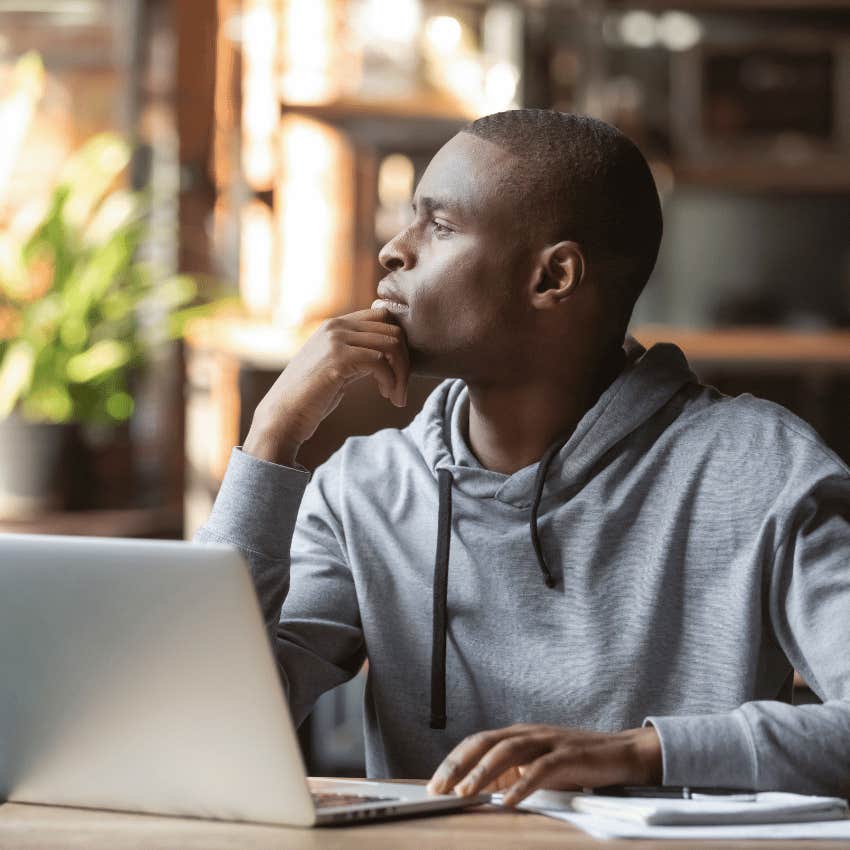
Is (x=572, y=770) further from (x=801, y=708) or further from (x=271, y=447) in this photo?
(x=271, y=447)

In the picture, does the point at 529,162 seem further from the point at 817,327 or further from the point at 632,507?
the point at 817,327

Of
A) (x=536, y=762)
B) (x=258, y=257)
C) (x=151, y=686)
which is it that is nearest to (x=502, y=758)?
(x=536, y=762)

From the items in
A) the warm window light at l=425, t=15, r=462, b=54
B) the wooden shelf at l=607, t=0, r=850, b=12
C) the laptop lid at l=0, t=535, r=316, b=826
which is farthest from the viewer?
the wooden shelf at l=607, t=0, r=850, b=12

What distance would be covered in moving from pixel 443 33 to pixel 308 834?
2.53 metres

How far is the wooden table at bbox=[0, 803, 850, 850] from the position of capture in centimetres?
88

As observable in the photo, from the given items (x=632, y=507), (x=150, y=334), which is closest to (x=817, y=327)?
(x=150, y=334)

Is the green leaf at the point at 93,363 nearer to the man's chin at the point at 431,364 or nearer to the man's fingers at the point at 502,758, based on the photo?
the man's chin at the point at 431,364

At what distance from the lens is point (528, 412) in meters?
1.33

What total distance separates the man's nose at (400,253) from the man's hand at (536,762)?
18.2 inches

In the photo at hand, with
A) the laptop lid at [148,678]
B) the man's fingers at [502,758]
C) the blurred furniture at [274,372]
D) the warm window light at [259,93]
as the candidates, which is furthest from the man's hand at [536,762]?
the warm window light at [259,93]

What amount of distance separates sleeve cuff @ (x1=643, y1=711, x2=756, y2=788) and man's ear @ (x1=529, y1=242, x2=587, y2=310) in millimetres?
409

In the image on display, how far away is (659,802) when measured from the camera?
3.19ft

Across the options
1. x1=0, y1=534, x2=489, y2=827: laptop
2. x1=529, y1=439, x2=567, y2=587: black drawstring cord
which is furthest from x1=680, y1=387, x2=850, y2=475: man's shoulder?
x1=0, y1=534, x2=489, y2=827: laptop

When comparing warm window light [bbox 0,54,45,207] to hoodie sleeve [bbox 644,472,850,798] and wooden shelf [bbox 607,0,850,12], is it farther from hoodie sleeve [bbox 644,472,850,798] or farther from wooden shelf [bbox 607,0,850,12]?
hoodie sleeve [bbox 644,472,850,798]
